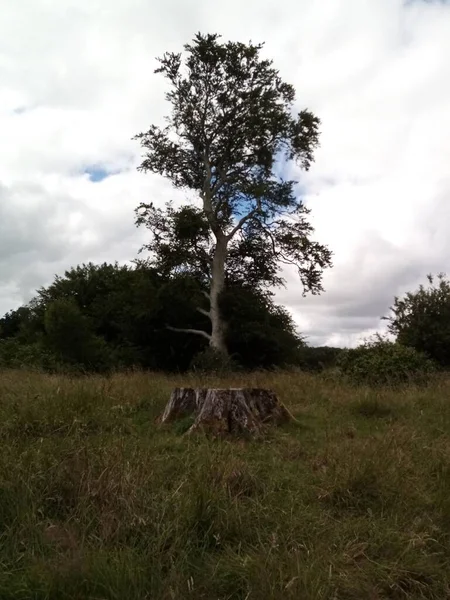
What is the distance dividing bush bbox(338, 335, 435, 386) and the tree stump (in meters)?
6.20

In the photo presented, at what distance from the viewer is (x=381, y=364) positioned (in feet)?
46.1

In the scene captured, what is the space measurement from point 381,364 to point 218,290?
13129 mm

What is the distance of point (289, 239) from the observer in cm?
2591

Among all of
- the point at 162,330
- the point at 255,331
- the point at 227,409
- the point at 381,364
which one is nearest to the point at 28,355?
the point at 162,330

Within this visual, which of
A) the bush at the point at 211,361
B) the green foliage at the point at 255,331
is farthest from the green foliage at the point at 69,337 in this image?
the green foliage at the point at 255,331

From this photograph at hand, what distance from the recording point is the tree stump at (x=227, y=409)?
6551mm

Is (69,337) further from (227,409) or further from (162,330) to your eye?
(227,409)

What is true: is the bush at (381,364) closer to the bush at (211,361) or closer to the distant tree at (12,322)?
the bush at (211,361)

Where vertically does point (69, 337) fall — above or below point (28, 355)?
above

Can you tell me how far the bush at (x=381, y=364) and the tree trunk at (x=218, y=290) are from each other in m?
11.2

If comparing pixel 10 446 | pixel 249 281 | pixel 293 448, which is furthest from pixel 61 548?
pixel 249 281

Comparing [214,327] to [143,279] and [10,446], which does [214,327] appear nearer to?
[143,279]

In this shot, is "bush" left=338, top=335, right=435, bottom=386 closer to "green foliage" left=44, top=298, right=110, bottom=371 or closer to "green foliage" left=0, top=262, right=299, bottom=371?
"green foliage" left=0, top=262, right=299, bottom=371

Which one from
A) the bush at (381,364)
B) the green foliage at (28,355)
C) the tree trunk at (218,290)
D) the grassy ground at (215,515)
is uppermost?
the tree trunk at (218,290)
